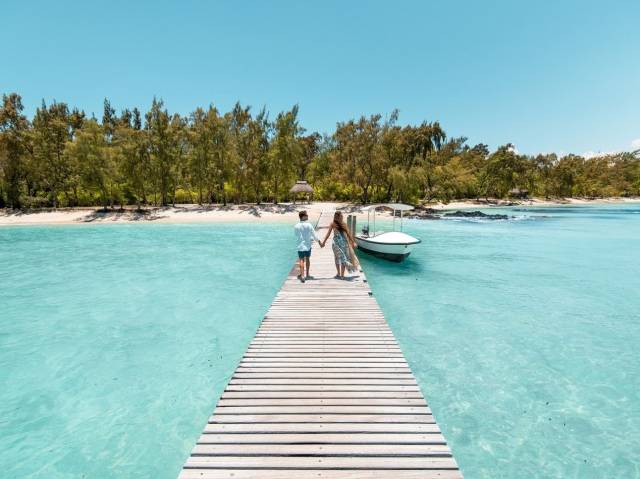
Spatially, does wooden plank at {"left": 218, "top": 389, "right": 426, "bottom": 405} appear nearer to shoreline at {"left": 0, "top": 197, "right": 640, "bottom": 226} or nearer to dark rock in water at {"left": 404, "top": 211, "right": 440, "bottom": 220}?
shoreline at {"left": 0, "top": 197, "right": 640, "bottom": 226}

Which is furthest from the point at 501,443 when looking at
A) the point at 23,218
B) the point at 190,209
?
the point at 23,218

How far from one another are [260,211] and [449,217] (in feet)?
89.0

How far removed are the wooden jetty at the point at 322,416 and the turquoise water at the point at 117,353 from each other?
6.74 ft

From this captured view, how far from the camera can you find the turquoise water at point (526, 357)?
5.65m

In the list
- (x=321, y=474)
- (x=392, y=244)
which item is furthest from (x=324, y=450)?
(x=392, y=244)

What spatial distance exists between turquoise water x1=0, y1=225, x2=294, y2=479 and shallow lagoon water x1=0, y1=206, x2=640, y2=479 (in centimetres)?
4

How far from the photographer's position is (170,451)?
5.71m

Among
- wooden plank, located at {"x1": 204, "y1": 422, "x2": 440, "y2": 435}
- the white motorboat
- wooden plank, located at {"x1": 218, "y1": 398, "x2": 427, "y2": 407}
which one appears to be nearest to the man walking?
wooden plank, located at {"x1": 218, "y1": 398, "x2": 427, "y2": 407}

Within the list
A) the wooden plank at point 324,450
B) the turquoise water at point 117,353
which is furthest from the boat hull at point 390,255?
the wooden plank at point 324,450

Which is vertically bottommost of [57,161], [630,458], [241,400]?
[630,458]

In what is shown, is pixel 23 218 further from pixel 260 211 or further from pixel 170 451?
pixel 170 451

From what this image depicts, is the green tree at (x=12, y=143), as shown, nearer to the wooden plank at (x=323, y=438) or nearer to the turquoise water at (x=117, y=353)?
the turquoise water at (x=117, y=353)

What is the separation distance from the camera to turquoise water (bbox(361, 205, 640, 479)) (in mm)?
5648

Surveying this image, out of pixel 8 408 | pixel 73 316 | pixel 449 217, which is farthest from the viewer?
pixel 449 217
